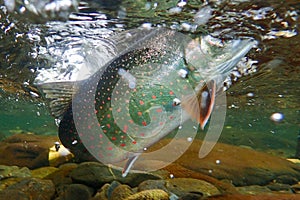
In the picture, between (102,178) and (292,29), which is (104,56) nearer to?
(102,178)

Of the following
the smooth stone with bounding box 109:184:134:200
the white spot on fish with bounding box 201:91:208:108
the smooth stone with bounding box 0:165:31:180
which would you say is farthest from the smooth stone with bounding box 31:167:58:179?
the white spot on fish with bounding box 201:91:208:108

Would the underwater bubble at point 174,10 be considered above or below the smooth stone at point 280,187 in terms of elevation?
above

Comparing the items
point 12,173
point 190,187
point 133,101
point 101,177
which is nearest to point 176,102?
point 133,101

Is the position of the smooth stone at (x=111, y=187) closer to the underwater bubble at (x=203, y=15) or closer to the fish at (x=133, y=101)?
the fish at (x=133, y=101)

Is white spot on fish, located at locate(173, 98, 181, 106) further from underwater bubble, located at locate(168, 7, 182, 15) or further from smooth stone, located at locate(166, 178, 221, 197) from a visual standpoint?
underwater bubble, located at locate(168, 7, 182, 15)

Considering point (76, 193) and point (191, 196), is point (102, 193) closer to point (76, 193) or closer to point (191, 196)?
point (76, 193)

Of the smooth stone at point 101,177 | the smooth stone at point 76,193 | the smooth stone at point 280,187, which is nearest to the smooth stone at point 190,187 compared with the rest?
the smooth stone at point 101,177

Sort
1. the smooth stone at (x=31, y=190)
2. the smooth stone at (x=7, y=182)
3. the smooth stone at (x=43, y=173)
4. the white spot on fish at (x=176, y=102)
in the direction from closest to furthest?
the white spot on fish at (x=176, y=102) < the smooth stone at (x=31, y=190) < the smooth stone at (x=7, y=182) < the smooth stone at (x=43, y=173)
